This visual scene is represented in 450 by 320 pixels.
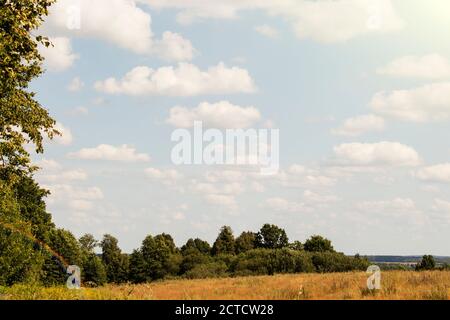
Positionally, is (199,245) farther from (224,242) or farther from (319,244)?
(319,244)

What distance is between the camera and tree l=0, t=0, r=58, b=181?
22.8m

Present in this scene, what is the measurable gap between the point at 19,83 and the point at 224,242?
3917 inches

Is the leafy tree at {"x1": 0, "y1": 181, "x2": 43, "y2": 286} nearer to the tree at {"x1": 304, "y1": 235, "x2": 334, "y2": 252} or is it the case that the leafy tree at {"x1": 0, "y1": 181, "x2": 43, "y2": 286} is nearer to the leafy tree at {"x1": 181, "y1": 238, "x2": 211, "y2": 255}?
the tree at {"x1": 304, "y1": 235, "x2": 334, "y2": 252}

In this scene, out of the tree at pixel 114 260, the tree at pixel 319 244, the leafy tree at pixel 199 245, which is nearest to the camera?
the tree at pixel 319 244

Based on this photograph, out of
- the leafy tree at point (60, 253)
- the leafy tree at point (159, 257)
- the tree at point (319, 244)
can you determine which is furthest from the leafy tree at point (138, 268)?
the tree at point (319, 244)

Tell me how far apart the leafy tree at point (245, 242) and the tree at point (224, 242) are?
4.34 feet

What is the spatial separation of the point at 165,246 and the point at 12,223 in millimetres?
70946

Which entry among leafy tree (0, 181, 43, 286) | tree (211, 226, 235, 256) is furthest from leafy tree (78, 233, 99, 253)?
leafy tree (0, 181, 43, 286)

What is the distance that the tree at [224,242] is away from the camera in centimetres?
12338

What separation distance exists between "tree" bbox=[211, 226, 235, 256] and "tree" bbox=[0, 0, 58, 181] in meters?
96.4

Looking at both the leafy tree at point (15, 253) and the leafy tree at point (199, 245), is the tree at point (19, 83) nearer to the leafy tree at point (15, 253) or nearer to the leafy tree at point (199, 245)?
the leafy tree at point (15, 253)
